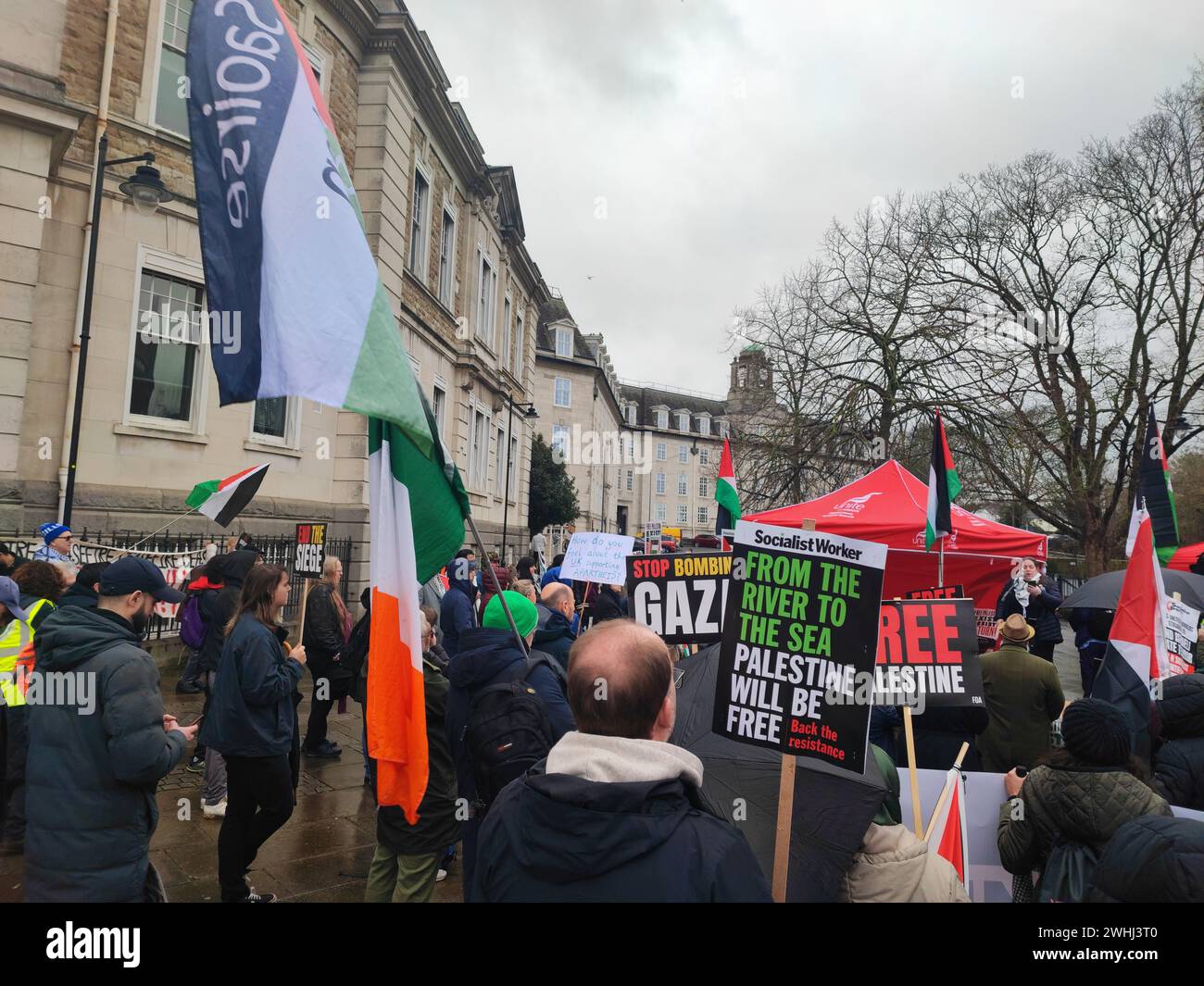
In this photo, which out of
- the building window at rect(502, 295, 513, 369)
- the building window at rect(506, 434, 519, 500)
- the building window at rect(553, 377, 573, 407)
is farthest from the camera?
the building window at rect(553, 377, 573, 407)

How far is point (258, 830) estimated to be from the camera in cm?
419

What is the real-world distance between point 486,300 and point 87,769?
81.3 ft

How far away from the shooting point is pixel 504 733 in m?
3.14

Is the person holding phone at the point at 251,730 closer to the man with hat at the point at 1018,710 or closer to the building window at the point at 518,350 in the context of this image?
the man with hat at the point at 1018,710

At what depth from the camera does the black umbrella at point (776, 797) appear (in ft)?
8.47

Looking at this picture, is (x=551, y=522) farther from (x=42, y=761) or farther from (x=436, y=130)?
(x=42, y=761)

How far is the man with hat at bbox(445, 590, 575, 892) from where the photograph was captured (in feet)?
11.1

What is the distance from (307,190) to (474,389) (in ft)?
71.4

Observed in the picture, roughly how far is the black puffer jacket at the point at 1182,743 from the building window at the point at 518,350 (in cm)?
2858

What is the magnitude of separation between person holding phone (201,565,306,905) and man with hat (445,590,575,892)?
1128 mm

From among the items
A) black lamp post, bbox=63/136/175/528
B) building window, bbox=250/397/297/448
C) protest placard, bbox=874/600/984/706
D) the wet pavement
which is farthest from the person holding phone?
building window, bbox=250/397/297/448

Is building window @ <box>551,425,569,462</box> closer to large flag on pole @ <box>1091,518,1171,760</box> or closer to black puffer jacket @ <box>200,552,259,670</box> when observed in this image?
black puffer jacket @ <box>200,552,259,670</box>

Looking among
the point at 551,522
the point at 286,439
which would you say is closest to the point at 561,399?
the point at 551,522
